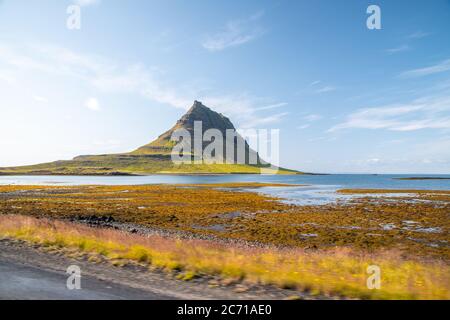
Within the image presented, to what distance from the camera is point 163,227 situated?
32.1 meters

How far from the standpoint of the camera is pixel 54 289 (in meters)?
8.02

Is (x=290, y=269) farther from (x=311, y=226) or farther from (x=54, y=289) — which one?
(x=311, y=226)

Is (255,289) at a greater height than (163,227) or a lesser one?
greater

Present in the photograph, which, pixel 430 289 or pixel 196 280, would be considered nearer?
pixel 430 289

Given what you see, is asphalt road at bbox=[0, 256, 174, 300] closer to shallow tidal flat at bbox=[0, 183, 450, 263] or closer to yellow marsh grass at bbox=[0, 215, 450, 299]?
yellow marsh grass at bbox=[0, 215, 450, 299]

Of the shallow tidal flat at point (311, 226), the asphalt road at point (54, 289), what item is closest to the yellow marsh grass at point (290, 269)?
the asphalt road at point (54, 289)

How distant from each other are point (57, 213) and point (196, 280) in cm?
3703

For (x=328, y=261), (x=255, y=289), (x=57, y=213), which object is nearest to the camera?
(x=255, y=289)

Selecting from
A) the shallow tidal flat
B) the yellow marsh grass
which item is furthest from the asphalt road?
the shallow tidal flat

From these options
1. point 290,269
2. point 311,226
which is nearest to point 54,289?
point 290,269

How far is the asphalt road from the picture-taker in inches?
296

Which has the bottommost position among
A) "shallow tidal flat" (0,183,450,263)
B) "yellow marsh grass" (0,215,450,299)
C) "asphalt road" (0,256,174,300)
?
"shallow tidal flat" (0,183,450,263)

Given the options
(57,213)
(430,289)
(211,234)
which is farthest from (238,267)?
(57,213)
